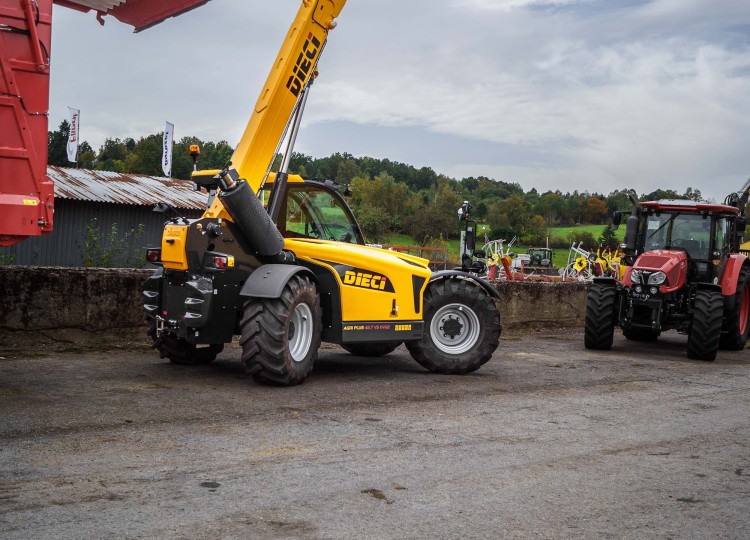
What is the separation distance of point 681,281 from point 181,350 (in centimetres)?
867

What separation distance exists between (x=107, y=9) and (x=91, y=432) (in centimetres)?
477

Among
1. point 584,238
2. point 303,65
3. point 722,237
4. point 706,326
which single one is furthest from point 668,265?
point 584,238

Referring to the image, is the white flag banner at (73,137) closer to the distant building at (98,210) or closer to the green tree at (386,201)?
the distant building at (98,210)

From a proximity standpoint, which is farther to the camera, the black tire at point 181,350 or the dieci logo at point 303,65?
the black tire at point 181,350

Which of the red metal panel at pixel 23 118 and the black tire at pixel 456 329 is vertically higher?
the red metal panel at pixel 23 118

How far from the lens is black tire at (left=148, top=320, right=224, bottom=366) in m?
10.4

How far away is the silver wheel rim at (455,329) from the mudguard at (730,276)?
6092 mm

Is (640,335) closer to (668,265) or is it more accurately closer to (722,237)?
(722,237)

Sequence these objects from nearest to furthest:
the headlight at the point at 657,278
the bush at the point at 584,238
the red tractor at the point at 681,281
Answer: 1. the red tractor at the point at 681,281
2. the headlight at the point at 657,278
3. the bush at the point at 584,238

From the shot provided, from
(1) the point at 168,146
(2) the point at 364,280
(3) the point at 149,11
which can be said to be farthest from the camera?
(1) the point at 168,146

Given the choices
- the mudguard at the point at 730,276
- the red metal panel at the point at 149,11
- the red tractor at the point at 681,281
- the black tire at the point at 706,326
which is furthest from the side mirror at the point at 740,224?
the red metal panel at the point at 149,11

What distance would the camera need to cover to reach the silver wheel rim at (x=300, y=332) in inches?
380

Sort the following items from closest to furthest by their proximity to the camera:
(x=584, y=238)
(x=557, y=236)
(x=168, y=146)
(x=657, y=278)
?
1. (x=657, y=278)
2. (x=168, y=146)
3. (x=584, y=238)
4. (x=557, y=236)

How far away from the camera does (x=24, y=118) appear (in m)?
7.47
